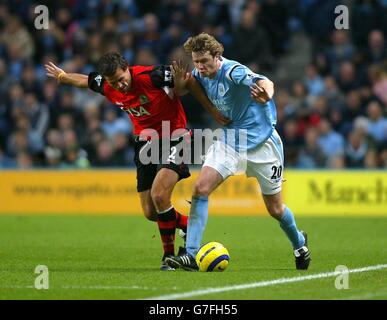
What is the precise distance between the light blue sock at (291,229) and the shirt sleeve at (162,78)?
66.5 inches

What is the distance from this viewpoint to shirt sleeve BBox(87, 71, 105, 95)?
955cm

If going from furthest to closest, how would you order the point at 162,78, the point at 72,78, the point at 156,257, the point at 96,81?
the point at 156,257 < the point at 72,78 < the point at 96,81 < the point at 162,78

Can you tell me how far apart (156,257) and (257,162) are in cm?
214

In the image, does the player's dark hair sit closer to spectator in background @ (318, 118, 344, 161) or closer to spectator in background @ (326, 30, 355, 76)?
spectator in background @ (318, 118, 344, 161)

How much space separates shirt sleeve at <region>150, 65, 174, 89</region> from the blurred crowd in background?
340 inches

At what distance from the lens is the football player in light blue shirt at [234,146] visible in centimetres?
877

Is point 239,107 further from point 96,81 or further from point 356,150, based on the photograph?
point 356,150

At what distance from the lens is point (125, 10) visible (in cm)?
2102

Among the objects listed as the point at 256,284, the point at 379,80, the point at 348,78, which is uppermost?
the point at 348,78

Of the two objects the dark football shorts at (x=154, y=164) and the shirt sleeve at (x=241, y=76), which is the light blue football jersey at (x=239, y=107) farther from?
the dark football shorts at (x=154, y=164)

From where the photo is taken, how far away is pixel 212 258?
28.4 feet

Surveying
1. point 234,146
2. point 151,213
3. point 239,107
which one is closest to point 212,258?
point 234,146

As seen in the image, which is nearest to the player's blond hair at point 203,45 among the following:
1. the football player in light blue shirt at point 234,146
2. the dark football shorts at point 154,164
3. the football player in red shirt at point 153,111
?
the football player in light blue shirt at point 234,146

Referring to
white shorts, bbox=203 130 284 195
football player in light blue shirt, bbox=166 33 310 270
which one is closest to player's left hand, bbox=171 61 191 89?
football player in light blue shirt, bbox=166 33 310 270
